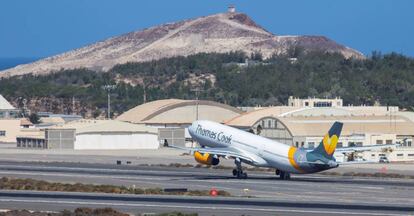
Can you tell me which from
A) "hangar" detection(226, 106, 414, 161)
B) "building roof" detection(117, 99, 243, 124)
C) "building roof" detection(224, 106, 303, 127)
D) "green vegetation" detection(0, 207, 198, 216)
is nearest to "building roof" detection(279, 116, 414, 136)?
"hangar" detection(226, 106, 414, 161)

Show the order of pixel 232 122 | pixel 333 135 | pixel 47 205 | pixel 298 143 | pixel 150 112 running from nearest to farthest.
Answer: pixel 47 205 → pixel 333 135 → pixel 298 143 → pixel 232 122 → pixel 150 112

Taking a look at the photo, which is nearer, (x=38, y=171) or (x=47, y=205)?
(x=47, y=205)

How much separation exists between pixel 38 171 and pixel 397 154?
41448 millimetres

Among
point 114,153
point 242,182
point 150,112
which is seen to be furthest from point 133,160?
point 150,112

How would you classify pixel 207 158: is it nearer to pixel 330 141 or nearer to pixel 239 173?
pixel 239 173

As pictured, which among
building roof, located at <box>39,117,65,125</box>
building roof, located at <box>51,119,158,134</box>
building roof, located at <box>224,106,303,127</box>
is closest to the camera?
building roof, located at <box>51,119,158,134</box>

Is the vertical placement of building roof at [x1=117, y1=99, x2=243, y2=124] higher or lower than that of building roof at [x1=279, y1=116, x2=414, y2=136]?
higher

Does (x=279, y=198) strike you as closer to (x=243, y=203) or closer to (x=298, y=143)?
(x=243, y=203)

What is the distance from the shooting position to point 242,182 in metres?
87.9

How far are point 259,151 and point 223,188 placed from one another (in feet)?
40.3

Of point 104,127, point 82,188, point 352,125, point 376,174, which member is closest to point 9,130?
→ point 104,127

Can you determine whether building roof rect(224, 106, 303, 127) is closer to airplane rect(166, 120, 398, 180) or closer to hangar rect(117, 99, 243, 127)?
hangar rect(117, 99, 243, 127)

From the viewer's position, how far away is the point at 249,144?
94250 millimetres

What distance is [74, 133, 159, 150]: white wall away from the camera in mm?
146250
